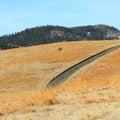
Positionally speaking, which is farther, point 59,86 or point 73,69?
point 73,69

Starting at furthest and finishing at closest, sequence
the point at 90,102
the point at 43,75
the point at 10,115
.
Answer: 1. the point at 43,75
2. the point at 90,102
3. the point at 10,115

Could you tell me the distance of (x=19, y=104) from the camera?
2067 centimetres

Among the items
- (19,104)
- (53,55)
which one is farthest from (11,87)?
(19,104)

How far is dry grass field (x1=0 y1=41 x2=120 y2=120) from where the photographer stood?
17.4 meters

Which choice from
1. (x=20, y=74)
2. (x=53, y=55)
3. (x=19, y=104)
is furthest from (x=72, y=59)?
(x=19, y=104)

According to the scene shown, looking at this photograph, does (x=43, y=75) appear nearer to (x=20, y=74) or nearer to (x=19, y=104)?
(x=20, y=74)

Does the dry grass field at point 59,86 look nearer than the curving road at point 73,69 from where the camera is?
Yes

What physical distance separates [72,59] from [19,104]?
50.3 m

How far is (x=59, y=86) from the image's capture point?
132 feet

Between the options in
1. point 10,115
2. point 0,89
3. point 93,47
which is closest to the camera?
point 10,115

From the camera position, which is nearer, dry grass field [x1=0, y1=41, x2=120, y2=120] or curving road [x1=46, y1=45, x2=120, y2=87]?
dry grass field [x1=0, y1=41, x2=120, y2=120]

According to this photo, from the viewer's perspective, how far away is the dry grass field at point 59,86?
1741 cm

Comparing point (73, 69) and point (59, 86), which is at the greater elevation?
point (73, 69)

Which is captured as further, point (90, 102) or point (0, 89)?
point (0, 89)
